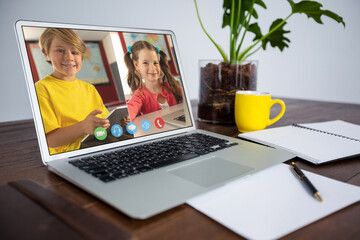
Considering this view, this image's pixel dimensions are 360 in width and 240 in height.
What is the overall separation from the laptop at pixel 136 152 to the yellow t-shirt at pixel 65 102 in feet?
0.04

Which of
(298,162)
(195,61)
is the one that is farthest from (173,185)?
(195,61)

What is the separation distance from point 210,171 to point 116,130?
28 cm

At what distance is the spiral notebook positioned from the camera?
593 millimetres

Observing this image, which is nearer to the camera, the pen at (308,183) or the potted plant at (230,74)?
the pen at (308,183)

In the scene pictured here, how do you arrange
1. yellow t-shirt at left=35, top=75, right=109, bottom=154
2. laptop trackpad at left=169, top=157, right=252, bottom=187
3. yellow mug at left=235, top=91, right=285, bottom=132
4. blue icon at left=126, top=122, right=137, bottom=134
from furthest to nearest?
yellow mug at left=235, top=91, right=285, bottom=132 → blue icon at left=126, top=122, right=137, bottom=134 → yellow t-shirt at left=35, top=75, right=109, bottom=154 → laptop trackpad at left=169, top=157, right=252, bottom=187

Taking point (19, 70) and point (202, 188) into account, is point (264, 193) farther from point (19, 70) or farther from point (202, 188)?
point (19, 70)

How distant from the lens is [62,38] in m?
0.63

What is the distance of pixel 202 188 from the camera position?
42cm

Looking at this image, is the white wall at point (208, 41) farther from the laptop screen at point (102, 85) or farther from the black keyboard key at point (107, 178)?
the black keyboard key at point (107, 178)

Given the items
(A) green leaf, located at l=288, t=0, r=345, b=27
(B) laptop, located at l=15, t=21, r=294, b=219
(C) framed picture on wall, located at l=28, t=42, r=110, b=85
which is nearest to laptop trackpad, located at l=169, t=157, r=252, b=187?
(B) laptop, located at l=15, t=21, r=294, b=219

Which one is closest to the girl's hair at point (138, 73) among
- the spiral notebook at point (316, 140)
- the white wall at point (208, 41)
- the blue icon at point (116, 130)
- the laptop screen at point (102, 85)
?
the laptop screen at point (102, 85)

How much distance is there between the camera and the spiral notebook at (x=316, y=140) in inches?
23.4

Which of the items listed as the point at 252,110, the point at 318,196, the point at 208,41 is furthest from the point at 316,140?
the point at 208,41

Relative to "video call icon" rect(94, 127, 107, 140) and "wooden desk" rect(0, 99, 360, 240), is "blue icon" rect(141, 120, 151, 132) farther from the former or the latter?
"wooden desk" rect(0, 99, 360, 240)
